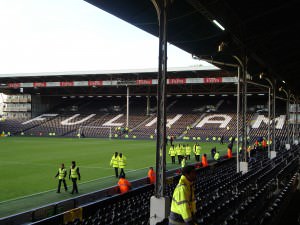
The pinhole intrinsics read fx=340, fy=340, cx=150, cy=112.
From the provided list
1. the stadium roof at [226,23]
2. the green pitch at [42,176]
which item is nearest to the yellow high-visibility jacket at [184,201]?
the stadium roof at [226,23]

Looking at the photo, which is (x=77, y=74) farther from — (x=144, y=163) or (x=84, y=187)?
(x=84, y=187)

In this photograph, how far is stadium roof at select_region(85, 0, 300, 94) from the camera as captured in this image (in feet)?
36.5

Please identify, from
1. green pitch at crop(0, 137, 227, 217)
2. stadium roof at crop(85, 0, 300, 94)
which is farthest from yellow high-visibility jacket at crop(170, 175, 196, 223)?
green pitch at crop(0, 137, 227, 217)

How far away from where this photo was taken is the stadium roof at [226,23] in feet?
36.5

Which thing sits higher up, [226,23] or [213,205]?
[226,23]

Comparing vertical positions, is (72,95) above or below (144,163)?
above

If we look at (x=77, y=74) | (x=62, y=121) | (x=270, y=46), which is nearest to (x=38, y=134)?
(x=62, y=121)

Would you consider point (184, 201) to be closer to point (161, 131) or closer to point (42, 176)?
point (161, 131)

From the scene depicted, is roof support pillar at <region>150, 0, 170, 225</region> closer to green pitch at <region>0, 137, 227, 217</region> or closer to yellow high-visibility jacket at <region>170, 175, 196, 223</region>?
yellow high-visibility jacket at <region>170, 175, 196, 223</region>

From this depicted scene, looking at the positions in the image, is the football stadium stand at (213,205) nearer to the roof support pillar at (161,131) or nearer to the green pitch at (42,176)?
the roof support pillar at (161,131)

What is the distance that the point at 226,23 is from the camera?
502 inches

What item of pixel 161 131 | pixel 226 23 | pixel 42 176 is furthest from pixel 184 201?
pixel 42 176

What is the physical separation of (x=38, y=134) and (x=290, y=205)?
58831mm

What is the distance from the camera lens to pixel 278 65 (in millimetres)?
21469
